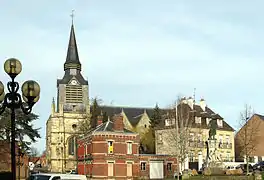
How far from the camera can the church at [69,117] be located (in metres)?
93.6

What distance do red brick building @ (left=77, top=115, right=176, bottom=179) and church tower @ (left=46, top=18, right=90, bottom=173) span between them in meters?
32.6

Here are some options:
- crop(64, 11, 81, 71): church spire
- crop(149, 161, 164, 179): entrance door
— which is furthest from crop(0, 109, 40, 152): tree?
crop(64, 11, 81, 71): church spire

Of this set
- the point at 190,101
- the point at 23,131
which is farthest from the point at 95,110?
the point at 23,131

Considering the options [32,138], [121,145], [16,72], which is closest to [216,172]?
[121,145]

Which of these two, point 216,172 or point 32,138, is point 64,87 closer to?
point 32,138

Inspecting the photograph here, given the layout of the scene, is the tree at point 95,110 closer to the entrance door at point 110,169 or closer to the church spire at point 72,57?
the church spire at point 72,57

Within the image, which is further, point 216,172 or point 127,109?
point 127,109

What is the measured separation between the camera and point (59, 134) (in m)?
94.4

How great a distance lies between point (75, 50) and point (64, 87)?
9150 millimetres

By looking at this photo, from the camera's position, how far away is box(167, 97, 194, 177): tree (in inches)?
2467

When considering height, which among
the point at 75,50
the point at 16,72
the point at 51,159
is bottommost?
the point at 51,159

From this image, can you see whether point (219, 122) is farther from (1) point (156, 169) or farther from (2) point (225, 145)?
(1) point (156, 169)

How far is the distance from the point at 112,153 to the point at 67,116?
128 feet

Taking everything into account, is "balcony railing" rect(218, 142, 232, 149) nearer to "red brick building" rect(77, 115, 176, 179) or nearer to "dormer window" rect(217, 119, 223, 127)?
"dormer window" rect(217, 119, 223, 127)
